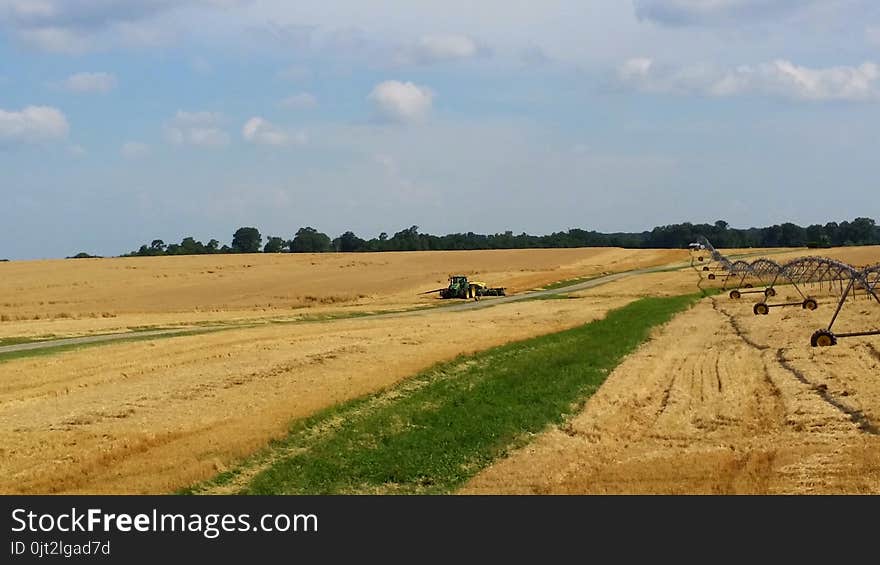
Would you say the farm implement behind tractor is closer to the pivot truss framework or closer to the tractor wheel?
the pivot truss framework

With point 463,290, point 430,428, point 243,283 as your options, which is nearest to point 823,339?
point 430,428

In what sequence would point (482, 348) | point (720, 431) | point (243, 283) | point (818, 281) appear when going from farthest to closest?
point (243, 283) < point (818, 281) < point (482, 348) < point (720, 431)

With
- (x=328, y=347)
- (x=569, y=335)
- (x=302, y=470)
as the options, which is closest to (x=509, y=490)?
(x=302, y=470)

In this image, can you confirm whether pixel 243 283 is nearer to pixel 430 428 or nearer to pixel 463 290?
pixel 463 290

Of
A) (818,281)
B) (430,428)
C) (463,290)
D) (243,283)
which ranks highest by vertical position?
(818,281)

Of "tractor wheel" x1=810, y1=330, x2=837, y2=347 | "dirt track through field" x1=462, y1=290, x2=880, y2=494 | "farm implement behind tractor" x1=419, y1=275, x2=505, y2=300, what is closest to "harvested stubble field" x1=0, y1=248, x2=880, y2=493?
"dirt track through field" x1=462, y1=290, x2=880, y2=494

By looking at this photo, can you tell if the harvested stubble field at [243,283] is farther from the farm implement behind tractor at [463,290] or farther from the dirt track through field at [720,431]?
the dirt track through field at [720,431]

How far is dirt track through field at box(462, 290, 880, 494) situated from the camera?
1655 cm

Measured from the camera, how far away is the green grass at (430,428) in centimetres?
1805

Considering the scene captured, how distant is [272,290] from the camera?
9462 centimetres

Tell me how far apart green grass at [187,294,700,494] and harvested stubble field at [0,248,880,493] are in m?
0.64

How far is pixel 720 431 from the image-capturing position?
21.3m

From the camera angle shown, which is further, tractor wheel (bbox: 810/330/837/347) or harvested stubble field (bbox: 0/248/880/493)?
tractor wheel (bbox: 810/330/837/347)

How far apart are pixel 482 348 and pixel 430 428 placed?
18.0m
